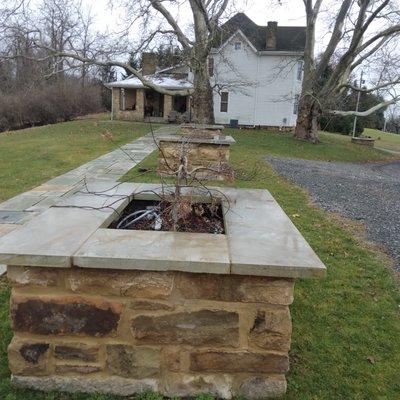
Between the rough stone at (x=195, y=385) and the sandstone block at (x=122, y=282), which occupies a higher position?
the sandstone block at (x=122, y=282)

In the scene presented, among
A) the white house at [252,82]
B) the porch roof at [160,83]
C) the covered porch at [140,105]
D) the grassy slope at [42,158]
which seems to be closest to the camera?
the grassy slope at [42,158]

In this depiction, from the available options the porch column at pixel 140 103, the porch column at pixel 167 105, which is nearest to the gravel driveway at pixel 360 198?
the porch column at pixel 167 105

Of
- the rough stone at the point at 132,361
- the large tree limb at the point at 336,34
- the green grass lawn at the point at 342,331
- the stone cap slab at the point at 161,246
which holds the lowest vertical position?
the green grass lawn at the point at 342,331

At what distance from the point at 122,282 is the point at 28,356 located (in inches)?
27.6

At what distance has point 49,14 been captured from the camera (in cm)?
1969

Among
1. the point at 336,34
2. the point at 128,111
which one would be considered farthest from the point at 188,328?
the point at 128,111

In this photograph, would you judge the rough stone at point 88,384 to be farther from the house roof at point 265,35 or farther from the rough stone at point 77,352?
the house roof at point 265,35

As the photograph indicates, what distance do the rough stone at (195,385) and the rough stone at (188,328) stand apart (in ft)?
0.72

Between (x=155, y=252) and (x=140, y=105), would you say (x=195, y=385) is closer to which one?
(x=155, y=252)

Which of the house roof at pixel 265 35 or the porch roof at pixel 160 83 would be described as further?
the porch roof at pixel 160 83

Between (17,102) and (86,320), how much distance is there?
2598cm

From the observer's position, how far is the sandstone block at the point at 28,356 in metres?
2.28

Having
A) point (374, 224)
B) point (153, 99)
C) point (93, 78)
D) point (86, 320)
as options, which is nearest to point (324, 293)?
point (86, 320)

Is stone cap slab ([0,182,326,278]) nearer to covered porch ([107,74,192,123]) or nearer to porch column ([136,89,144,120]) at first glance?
covered porch ([107,74,192,123])
